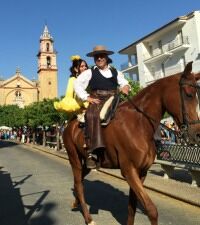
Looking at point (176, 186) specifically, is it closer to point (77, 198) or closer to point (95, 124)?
point (77, 198)

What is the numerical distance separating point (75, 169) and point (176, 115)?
291cm

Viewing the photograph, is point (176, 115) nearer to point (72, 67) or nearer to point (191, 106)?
point (191, 106)

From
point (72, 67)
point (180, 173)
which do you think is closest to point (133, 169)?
point (72, 67)

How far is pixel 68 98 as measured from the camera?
6.78 meters

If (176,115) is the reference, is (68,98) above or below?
above

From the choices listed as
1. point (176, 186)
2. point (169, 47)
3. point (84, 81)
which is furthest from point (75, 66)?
point (169, 47)

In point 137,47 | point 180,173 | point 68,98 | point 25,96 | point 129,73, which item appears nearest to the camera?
point 68,98

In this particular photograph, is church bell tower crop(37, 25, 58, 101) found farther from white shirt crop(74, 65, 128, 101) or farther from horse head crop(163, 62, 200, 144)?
horse head crop(163, 62, 200, 144)

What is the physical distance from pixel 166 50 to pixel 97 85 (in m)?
38.1

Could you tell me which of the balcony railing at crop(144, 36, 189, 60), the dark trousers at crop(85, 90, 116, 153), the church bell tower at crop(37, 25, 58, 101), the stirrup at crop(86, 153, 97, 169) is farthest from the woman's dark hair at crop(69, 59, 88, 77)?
the church bell tower at crop(37, 25, 58, 101)

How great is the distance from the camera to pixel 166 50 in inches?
1682

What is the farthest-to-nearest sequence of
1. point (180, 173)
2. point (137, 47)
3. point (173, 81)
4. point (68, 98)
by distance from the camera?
point (137, 47) → point (180, 173) → point (68, 98) → point (173, 81)

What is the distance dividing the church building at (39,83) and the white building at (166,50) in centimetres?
4804

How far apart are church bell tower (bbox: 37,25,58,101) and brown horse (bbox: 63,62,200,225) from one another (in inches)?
3665
